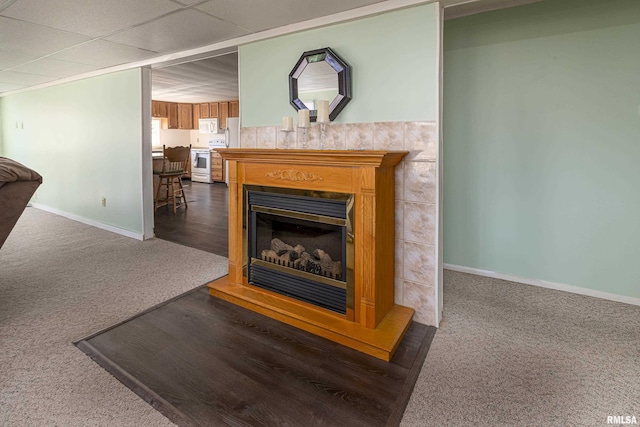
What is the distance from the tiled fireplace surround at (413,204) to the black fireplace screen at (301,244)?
41 cm

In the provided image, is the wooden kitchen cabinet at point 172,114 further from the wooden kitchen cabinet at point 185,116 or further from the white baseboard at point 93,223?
the white baseboard at point 93,223

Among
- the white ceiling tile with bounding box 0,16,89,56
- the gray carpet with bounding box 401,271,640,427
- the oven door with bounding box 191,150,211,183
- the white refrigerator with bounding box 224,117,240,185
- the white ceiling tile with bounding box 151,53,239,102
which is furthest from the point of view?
the oven door with bounding box 191,150,211,183

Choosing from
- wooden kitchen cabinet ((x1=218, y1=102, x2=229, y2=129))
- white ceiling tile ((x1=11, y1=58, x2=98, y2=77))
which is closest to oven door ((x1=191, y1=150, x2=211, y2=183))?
wooden kitchen cabinet ((x1=218, y1=102, x2=229, y2=129))

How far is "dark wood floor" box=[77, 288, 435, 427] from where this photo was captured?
1431 millimetres

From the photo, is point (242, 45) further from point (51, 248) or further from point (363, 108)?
point (51, 248)

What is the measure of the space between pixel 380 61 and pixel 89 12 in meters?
2.02

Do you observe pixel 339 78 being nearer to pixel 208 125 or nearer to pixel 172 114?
pixel 208 125


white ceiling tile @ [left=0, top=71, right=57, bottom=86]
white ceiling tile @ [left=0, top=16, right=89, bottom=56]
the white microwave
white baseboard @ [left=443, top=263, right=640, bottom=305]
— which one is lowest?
white baseboard @ [left=443, top=263, right=640, bottom=305]

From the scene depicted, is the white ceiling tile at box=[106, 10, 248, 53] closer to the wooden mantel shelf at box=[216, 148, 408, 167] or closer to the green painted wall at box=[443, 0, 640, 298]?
the wooden mantel shelf at box=[216, 148, 408, 167]

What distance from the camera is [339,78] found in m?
2.30

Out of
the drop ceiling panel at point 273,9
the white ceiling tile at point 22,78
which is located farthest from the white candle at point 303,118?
the white ceiling tile at point 22,78

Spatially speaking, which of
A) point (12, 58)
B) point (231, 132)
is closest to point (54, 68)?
point (12, 58)

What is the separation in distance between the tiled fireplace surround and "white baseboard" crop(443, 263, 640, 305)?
111 cm

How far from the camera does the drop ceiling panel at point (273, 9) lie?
6.98 ft
